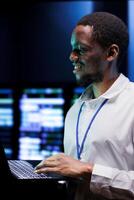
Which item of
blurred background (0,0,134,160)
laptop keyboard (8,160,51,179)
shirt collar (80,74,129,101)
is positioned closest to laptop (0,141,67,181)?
laptop keyboard (8,160,51,179)

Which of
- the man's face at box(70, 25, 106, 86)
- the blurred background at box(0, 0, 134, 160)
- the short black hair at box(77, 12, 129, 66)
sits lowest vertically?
the blurred background at box(0, 0, 134, 160)

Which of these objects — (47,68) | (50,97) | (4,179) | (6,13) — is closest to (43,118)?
(50,97)

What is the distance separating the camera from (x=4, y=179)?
0.87m

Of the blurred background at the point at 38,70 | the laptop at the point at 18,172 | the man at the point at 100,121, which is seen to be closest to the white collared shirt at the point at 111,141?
the man at the point at 100,121

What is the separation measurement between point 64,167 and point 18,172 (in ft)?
0.35

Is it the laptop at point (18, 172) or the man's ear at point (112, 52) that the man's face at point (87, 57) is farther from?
the laptop at point (18, 172)

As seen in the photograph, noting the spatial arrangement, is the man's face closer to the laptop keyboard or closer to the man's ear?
the man's ear

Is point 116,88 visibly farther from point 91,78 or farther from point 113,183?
point 113,183

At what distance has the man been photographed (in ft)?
3.35

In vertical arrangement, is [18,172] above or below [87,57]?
below

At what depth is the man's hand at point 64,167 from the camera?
38.4 inches

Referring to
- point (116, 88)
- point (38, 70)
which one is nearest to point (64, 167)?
point (116, 88)

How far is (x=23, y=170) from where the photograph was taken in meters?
0.96

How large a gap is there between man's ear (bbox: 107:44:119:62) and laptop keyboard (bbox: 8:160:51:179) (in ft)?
1.13
